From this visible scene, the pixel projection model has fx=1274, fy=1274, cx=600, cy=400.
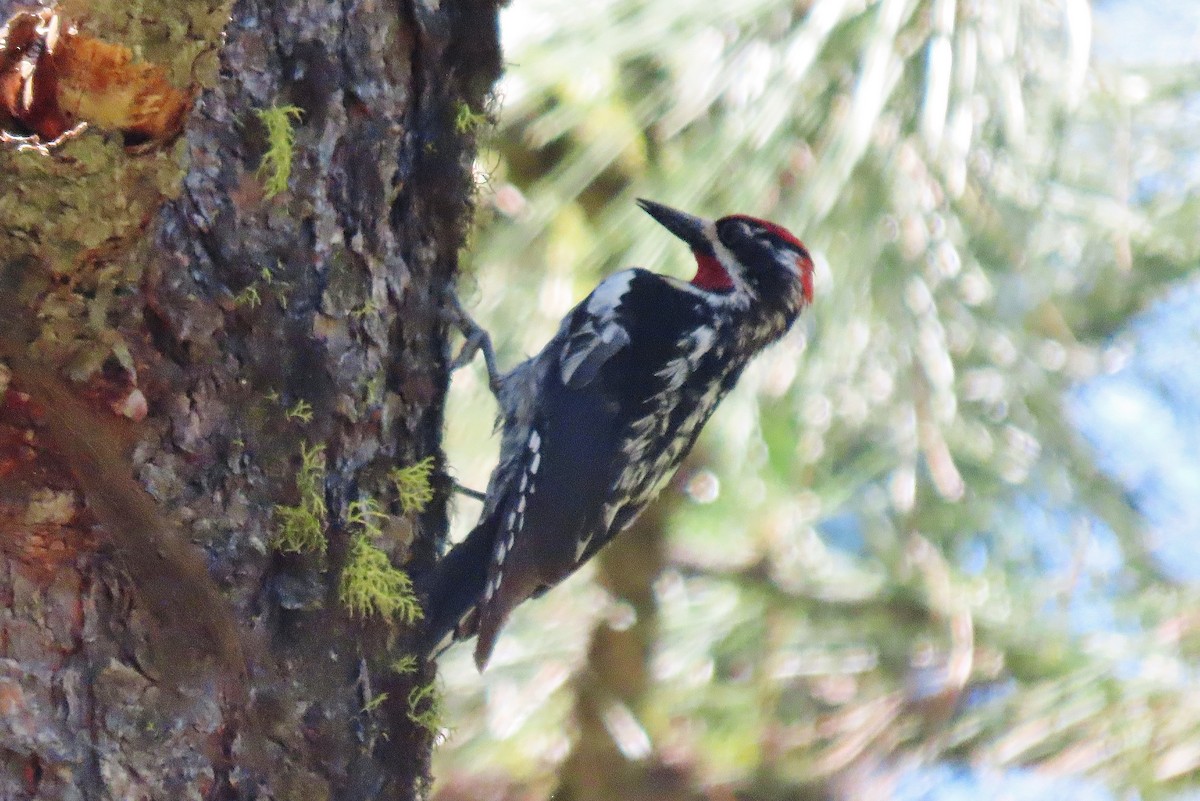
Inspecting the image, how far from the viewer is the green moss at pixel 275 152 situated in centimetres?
140

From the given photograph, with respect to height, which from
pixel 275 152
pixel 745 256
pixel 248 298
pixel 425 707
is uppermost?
pixel 745 256

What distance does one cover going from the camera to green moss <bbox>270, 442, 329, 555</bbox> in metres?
1.37

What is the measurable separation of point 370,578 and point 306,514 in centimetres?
13

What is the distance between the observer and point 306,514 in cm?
139

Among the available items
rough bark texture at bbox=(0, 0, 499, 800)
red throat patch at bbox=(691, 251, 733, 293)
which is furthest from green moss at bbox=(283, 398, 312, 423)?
red throat patch at bbox=(691, 251, 733, 293)

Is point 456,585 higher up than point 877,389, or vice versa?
point 877,389

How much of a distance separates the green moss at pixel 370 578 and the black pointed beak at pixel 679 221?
1.13 metres

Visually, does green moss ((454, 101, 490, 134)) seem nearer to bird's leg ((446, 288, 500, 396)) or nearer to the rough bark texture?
the rough bark texture

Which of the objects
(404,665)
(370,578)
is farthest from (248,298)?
(404,665)

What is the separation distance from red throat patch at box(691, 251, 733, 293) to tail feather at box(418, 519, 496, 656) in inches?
27.6

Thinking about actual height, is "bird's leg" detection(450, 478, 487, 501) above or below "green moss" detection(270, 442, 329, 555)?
above

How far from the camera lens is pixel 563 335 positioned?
2.54 metres

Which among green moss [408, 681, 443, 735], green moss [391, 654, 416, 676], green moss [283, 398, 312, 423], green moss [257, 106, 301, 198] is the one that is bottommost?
green moss [408, 681, 443, 735]

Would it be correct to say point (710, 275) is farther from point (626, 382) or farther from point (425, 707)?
point (425, 707)
